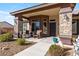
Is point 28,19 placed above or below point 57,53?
above

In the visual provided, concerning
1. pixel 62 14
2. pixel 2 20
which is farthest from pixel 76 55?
pixel 2 20

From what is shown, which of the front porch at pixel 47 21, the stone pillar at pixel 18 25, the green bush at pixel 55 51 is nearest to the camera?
the green bush at pixel 55 51

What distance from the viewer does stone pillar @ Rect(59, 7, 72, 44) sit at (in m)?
10.6

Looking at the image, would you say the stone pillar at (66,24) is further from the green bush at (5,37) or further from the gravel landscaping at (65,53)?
the green bush at (5,37)

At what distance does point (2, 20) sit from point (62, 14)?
12.5 feet

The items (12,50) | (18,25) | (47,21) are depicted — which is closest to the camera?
(12,50)

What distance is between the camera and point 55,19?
15.0 metres

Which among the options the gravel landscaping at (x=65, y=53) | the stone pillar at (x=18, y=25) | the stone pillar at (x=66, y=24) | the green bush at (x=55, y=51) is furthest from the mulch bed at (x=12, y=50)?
the stone pillar at (x=18, y=25)

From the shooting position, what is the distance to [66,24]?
35.2 ft

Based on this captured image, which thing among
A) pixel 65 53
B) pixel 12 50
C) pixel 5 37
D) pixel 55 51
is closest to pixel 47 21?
pixel 5 37

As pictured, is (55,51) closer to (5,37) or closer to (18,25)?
(5,37)

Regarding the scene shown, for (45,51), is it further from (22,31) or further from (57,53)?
(22,31)

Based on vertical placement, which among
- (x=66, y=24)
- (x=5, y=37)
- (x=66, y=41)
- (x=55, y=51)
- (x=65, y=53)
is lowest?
(x=65, y=53)

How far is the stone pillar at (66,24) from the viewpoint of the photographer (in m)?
10.6
